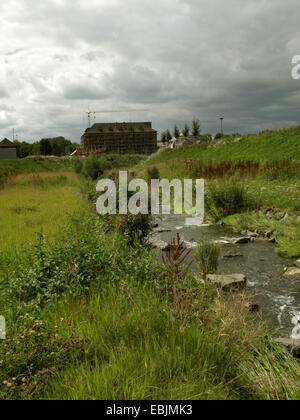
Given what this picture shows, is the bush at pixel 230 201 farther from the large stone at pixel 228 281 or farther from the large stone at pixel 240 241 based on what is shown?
the large stone at pixel 228 281

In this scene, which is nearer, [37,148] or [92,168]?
[92,168]

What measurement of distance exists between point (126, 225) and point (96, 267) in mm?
2636

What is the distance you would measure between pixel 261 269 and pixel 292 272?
0.54 metres

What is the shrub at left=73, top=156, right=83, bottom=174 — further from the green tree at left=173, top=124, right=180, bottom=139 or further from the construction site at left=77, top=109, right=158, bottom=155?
the construction site at left=77, top=109, right=158, bottom=155

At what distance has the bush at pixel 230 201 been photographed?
1041 cm

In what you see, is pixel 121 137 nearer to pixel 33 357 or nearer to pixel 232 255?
pixel 232 255

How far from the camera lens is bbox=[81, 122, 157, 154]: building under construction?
297ft

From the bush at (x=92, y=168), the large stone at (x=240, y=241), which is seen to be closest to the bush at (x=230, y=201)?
the large stone at (x=240, y=241)

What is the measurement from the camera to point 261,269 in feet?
19.8

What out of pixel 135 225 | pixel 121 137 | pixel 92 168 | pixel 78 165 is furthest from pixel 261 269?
pixel 121 137

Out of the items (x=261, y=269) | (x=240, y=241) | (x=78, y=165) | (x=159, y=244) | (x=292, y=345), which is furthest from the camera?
(x=78, y=165)

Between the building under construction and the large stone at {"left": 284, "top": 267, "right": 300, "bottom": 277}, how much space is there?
279 feet

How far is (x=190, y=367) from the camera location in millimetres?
2334
